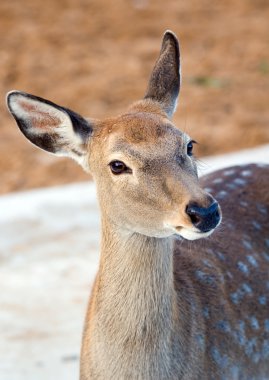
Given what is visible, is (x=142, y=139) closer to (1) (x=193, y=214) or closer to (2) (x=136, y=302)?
(1) (x=193, y=214)

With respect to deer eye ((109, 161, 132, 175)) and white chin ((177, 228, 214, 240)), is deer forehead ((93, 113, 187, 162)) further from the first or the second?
white chin ((177, 228, 214, 240))

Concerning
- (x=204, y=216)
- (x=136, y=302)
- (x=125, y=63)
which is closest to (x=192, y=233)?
(x=204, y=216)

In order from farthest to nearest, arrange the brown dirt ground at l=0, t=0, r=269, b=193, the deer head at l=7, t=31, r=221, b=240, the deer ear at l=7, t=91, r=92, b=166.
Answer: the brown dirt ground at l=0, t=0, r=269, b=193, the deer ear at l=7, t=91, r=92, b=166, the deer head at l=7, t=31, r=221, b=240

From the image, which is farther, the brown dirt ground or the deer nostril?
the brown dirt ground

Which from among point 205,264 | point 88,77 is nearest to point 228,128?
point 88,77

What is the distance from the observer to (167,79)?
516cm

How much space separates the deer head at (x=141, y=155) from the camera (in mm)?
4344

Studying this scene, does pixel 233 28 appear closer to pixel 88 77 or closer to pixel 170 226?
pixel 88 77

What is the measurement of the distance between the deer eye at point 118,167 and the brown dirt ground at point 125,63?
4744mm

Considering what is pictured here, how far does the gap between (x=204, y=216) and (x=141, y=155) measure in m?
0.46

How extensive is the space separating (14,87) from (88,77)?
86 cm

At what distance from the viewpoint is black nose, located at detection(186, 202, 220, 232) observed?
421 centimetres

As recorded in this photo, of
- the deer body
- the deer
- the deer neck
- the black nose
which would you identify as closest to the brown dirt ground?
the deer body

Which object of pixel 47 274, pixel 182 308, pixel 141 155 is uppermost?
pixel 47 274
